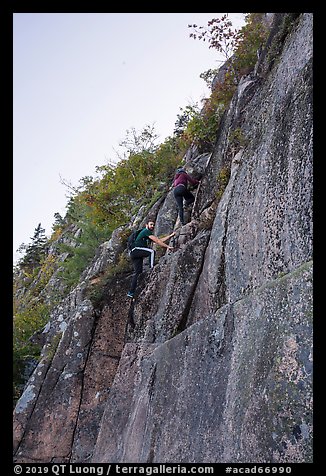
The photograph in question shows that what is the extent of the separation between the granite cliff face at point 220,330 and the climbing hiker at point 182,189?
2.14ft

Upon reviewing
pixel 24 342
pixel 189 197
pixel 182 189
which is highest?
pixel 182 189

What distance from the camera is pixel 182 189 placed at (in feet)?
43.6

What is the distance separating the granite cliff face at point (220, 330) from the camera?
5250 mm

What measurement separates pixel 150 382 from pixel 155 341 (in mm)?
1917

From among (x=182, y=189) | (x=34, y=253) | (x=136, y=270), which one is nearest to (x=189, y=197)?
(x=182, y=189)

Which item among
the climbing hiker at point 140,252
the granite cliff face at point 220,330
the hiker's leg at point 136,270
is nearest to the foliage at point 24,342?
the granite cliff face at point 220,330

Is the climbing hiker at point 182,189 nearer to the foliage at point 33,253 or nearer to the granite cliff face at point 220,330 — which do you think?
the granite cliff face at point 220,330

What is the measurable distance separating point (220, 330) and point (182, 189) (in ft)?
23.7

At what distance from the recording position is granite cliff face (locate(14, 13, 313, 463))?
5.25 metres

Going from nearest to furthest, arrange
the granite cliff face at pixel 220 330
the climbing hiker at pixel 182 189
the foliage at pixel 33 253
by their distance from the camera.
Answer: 1. the granite cliff face at pixel 220 330
2. the climbing hiker at pixel 182 189
3. the foliage at pixel 33 253

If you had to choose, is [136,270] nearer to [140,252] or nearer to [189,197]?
[140,252]

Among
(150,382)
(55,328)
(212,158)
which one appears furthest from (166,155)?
(150,382)

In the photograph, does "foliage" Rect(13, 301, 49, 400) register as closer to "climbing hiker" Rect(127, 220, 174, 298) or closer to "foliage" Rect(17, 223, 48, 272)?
"climbing hiker" Rect(127, 220, 174, 298)
